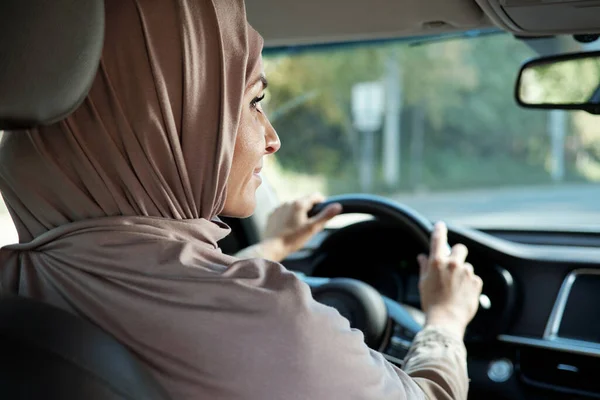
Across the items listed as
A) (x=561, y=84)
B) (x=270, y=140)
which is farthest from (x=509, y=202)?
(x=270, y=140)

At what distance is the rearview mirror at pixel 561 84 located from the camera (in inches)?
92.7

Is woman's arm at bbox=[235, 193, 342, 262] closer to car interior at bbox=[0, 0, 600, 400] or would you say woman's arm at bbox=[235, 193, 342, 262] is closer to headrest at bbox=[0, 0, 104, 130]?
car interior at bbox=[0, 0, 600, 400]

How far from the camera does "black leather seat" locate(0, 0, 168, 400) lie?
114 centimetres

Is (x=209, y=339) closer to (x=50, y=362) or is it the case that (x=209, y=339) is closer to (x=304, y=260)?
(x=50, y=362)

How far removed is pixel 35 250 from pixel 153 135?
0.97 ft

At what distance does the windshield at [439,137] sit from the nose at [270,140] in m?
4.39

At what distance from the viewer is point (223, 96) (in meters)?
1.39

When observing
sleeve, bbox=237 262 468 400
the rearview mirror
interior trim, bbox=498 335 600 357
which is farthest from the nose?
interior trim, bbox=498 335 600 357

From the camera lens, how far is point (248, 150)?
1.55 m

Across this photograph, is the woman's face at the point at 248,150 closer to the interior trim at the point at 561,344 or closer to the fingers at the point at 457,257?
the fingers at the point at 457,257

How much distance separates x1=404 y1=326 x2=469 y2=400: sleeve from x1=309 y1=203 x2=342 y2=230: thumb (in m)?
0.73

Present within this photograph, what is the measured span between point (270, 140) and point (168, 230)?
1.24 feet

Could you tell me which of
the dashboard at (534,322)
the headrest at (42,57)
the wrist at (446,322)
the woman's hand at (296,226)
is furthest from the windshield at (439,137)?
the headrest at (42,57)

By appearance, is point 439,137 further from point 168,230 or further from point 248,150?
point 168,230
